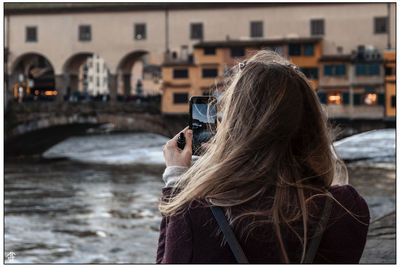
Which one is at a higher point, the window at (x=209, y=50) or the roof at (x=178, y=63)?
the window at (x=209, y=50)

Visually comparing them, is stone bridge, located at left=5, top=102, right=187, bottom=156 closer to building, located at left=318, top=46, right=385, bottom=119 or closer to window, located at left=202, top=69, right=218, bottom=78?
window, located at left=202, top=69, right=218, bottom=78

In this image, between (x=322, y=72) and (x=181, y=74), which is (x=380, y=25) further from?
(x=181, y=74)

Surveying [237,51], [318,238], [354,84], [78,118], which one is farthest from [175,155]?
[78,118]

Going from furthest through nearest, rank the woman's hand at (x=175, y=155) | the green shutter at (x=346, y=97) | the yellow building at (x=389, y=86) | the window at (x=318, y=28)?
the window at (x=318, y=28)
the green shutter at (x=346, y=97)
the yellow building at (x=389, y=86)
the woman's hand at (x=175, y=155)

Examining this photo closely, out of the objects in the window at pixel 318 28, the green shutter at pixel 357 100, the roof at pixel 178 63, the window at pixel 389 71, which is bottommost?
the green shutter at pixel 357 100

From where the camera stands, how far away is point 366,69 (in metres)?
21.0

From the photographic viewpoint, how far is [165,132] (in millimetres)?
22625

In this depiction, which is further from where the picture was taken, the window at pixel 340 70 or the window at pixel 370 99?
the window at pixel 340 70

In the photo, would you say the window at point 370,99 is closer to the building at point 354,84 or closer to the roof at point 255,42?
the building at point 354,84

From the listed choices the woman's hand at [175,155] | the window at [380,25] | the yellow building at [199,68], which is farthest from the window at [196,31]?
the woman's hand at [175,155]

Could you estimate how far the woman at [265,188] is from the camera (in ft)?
3.62

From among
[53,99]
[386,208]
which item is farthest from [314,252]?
[53,99]

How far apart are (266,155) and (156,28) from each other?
22.5m

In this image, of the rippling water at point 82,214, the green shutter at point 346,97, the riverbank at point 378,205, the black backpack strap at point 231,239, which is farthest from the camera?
the green shutter at point 346,97
